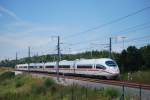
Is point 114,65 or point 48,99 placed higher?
point 114,65

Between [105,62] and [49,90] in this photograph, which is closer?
[49,90]

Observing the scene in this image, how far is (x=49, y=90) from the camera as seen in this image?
4069cm

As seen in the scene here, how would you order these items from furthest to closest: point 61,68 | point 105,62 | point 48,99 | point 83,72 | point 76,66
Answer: point 61,68
point 76,66
point 83,72
point 105,62
point 48,99

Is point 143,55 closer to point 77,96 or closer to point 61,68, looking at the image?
point 61,68

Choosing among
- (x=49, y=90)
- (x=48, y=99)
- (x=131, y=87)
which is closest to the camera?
(x=131, y=87)

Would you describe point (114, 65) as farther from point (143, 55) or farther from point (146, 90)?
point (143, 55)

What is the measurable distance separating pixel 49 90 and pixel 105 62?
9.20 meters

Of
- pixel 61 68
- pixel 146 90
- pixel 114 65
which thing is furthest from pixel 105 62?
pixel 61 68

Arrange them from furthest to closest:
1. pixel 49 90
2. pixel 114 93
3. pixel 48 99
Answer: pixel 49 90
pixel 48 99
pixel 114 93

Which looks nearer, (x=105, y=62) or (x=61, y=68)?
(x=105, y=62)

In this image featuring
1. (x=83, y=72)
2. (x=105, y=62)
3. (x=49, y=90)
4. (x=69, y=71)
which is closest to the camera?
(x=49, y=90)

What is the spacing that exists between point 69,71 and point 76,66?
5121 millimetres

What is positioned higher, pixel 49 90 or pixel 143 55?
pixel 143 55

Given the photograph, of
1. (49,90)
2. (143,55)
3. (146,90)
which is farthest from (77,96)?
(143,55)
